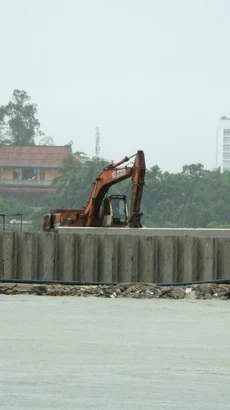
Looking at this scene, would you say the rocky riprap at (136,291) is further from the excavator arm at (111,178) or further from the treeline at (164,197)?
the treeline at (164,197)

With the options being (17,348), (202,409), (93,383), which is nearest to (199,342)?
(17,348)

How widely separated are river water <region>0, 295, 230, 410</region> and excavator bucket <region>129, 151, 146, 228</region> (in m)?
17.2

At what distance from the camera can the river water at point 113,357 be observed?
13688 millimetres

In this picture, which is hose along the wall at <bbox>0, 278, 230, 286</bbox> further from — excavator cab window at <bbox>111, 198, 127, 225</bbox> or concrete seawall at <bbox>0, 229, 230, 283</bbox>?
excavator cab window at <bbox>111, 198, 127, 225</bbox>

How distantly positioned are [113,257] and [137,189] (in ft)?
36.1

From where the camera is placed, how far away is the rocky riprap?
28828 mm

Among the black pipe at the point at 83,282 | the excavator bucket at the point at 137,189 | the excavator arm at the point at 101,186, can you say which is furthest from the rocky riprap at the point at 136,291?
the excavator arm at the point at 101,186

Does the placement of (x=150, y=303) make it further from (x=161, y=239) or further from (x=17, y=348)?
(x=17, y=348)

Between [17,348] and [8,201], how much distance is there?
124 meters

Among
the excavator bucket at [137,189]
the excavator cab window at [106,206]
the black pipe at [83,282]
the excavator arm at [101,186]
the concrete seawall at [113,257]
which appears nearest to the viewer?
the black pipe at [83,282]

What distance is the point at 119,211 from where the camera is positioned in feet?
149

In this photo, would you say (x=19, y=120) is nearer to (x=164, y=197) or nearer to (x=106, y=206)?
(x=164, y=197)

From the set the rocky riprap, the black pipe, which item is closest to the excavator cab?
the black pipe

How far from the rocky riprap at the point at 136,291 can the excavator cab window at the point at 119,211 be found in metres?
14.4
